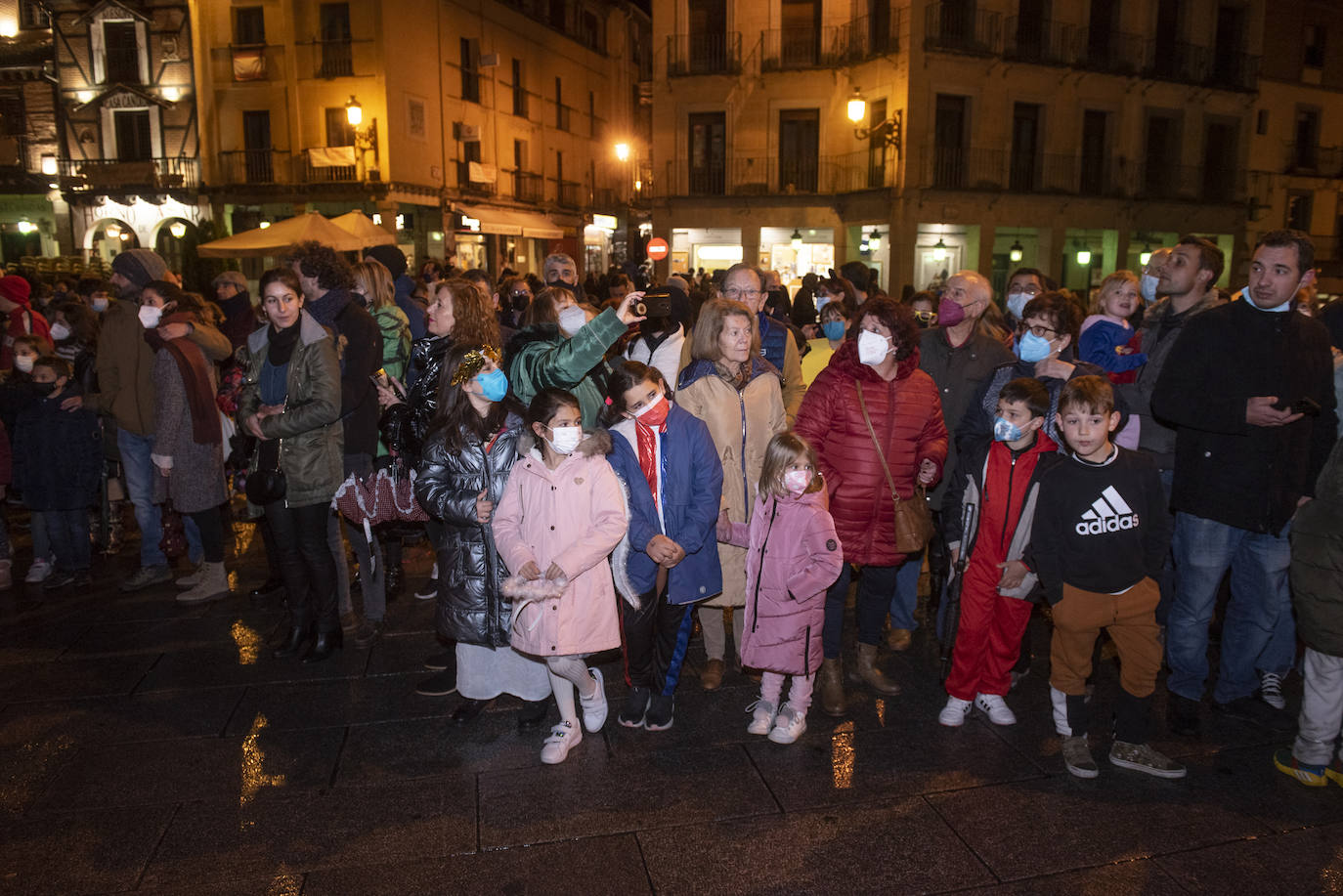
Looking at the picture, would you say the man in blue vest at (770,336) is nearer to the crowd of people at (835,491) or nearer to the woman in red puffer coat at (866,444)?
the crowd of people at (835,491)

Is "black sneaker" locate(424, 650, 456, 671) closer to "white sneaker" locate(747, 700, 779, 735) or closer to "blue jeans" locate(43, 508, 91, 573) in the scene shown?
"white sneaker" locate(747, 700, 779, 735)

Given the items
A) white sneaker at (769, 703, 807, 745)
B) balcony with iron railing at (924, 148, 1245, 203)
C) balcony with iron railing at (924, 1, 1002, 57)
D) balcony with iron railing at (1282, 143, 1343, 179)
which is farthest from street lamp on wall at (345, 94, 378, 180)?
balcony with iron railing at (1282, 143, 1343, 179)

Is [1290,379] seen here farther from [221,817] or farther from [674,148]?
[674,148]

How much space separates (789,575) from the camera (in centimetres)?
405

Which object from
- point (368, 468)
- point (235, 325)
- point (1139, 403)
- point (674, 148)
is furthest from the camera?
point (674, 148)

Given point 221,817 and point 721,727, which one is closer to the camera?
point 221,817

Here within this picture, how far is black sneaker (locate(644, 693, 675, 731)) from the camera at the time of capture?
423 centimetres

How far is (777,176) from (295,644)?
2028 cm

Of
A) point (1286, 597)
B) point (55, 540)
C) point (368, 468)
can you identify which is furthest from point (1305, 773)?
point (55, 540)

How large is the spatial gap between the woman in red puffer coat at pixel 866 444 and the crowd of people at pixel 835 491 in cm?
1

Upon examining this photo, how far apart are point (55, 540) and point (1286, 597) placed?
776cm

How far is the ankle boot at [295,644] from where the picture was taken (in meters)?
5.07

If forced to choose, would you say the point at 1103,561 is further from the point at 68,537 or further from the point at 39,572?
the point at 39,572

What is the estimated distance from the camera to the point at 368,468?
5.39m
